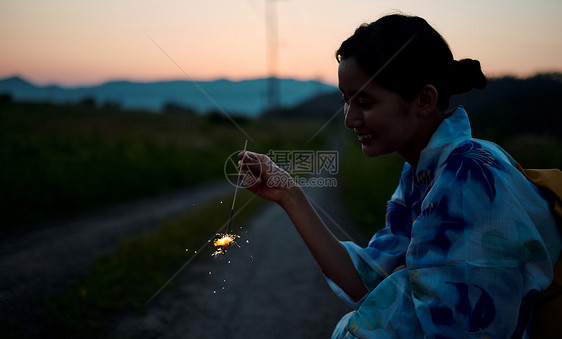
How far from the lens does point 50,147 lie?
10586 millimetres

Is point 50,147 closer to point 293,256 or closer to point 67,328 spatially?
point 293,256

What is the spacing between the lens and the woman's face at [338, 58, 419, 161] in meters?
1.50

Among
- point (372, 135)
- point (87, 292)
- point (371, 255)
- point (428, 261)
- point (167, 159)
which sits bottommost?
point (167, 159)

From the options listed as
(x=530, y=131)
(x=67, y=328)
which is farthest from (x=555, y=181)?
(x=530, y=131)

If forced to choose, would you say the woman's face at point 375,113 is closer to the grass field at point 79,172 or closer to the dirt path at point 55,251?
the dirt path at point 55,251

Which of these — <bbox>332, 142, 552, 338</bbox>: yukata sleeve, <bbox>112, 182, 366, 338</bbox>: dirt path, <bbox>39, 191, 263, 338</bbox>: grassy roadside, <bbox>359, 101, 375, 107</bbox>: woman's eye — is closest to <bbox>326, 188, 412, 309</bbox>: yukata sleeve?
<bbox>332, 142, 552, 338</bbox>: yukata sleeve

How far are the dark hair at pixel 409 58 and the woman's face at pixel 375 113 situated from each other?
0.03 m

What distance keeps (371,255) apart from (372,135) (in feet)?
1.99

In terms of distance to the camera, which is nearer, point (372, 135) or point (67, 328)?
point (372, 135)

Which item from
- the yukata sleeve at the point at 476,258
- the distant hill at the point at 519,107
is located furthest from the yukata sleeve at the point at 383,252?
the distant hill at the point at 519,107

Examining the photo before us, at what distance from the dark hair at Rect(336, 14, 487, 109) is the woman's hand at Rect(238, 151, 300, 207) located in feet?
1.86

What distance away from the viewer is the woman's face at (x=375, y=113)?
1499 millimetres

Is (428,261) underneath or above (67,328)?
above

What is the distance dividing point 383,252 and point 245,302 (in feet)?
5.69
